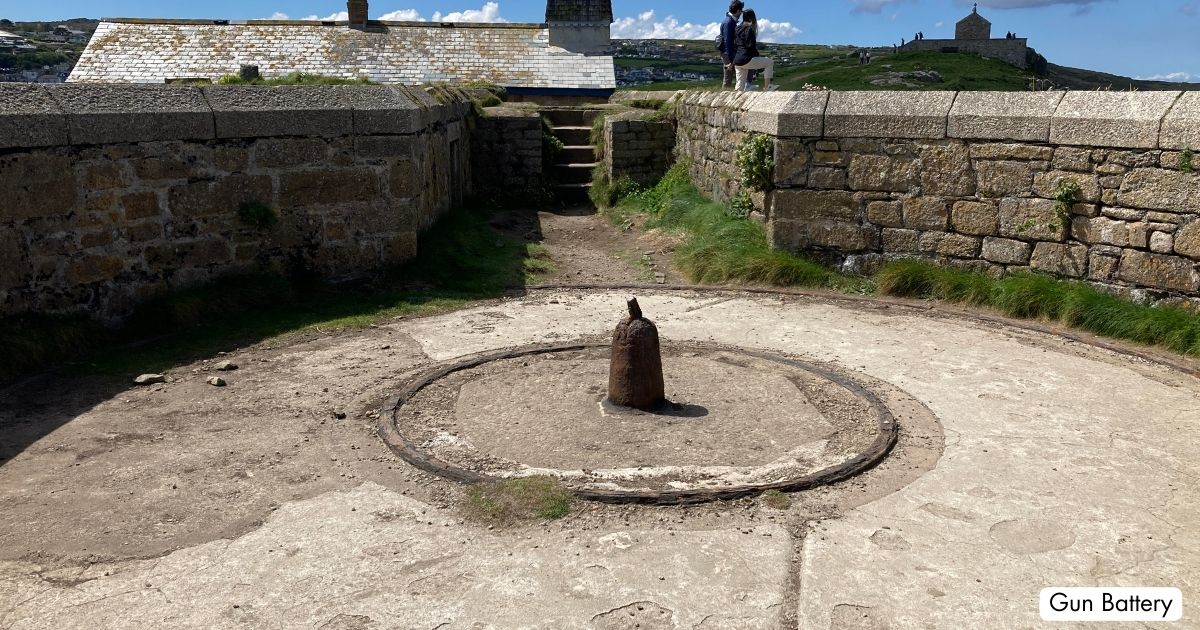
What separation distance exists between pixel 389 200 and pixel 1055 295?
18.4 ft

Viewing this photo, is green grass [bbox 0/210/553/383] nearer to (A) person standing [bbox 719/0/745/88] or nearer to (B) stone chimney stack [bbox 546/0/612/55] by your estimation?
(A) person standing [bbox 719/0/745/88]

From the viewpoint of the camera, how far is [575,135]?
45.5 ft

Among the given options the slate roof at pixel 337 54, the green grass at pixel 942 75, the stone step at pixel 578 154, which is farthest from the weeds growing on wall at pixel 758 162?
the slate roof at pixel 337 54

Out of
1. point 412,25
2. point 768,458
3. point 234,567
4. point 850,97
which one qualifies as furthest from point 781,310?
point 412,25

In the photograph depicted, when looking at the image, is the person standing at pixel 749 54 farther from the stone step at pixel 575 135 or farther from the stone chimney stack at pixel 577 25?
the stone chimney stack at pixel 577 25

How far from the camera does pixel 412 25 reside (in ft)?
93.8

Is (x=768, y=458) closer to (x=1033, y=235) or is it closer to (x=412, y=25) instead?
(x=1033, y=235)

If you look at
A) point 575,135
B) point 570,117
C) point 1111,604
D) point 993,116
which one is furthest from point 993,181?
point 570,117

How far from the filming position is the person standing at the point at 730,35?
12.5 m

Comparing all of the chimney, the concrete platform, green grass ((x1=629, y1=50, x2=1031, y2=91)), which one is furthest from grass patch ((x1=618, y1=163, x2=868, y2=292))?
the chimney

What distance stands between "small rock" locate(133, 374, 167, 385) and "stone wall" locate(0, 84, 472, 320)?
4.13ft

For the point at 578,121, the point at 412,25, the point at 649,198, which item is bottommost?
the point at 649,198

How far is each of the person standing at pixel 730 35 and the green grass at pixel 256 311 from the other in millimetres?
4630

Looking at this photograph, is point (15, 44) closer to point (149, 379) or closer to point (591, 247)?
point (591, 247)
